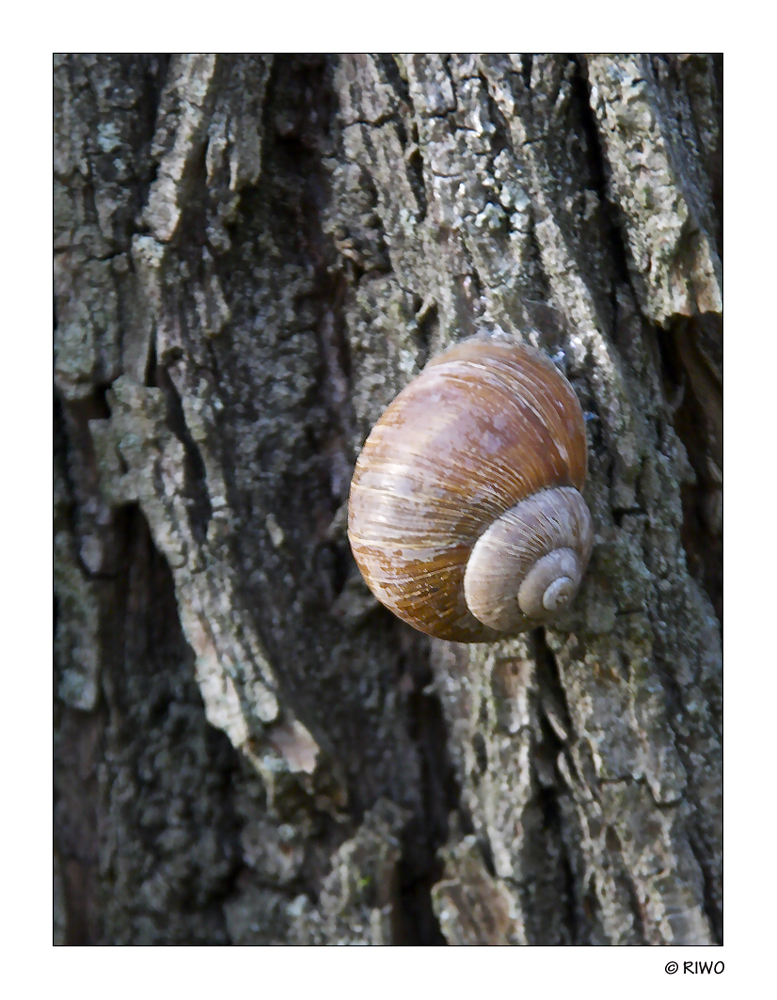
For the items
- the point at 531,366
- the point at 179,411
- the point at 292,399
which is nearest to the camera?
the point at 531,366

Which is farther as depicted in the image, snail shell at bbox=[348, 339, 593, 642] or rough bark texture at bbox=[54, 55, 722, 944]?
rough bark texture at bbox=[54, 55, 722, 944]

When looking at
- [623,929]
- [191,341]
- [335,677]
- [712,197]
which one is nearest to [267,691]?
[335,677]

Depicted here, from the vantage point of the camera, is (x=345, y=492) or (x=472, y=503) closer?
(x=472, y=503)

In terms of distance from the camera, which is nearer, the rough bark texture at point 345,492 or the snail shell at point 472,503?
the snail shell at point 472,503

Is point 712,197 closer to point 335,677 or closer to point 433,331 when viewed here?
point 433,331
